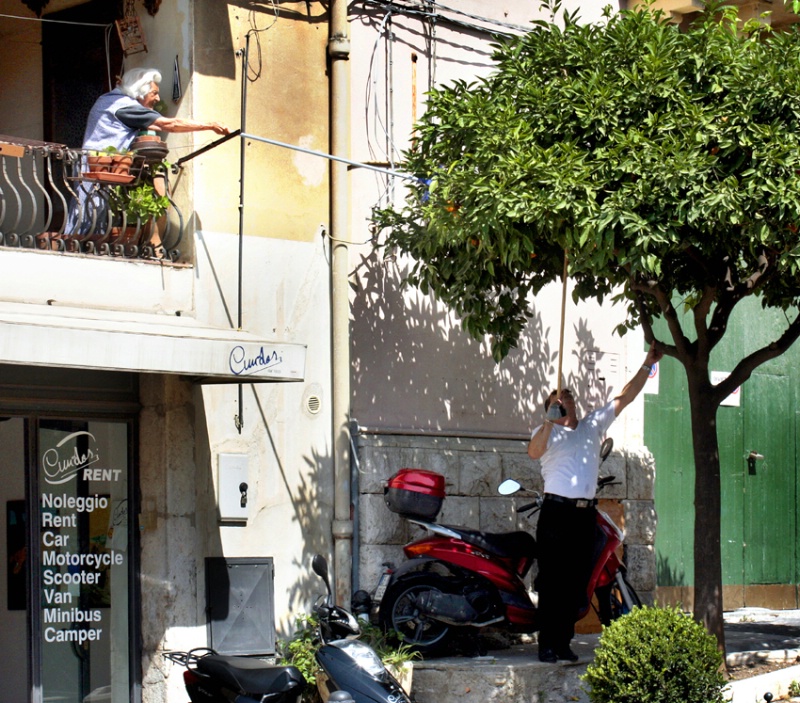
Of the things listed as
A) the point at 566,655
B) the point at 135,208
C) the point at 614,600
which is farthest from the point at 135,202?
the point at 614,600

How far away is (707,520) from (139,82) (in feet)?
16.8

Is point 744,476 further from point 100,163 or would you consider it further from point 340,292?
point 100,163

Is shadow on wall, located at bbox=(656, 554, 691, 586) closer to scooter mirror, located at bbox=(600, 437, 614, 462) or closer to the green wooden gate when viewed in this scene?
the green wooden gate

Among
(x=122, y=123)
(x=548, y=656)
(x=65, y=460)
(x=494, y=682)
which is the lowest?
(x=494, y=682)

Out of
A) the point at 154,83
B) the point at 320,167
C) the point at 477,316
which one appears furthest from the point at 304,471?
the point at 154,83

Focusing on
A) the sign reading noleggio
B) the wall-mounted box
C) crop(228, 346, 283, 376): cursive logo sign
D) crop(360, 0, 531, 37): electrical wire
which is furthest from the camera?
crop(360, 0, 531, 37): electrical wire

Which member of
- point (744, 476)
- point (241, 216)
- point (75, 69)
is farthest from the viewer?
point (744, 476)

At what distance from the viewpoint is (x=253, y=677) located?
7.07 meters

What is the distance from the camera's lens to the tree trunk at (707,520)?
938 centimetres

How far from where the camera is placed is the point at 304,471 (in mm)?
9852

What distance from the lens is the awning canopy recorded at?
742cm

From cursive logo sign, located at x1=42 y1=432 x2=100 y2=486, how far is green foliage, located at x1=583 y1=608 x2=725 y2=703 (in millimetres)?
3725

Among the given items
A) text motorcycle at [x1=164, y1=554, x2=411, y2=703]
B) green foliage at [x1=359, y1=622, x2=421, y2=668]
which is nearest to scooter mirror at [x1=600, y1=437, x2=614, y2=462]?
green foliage at [x1=359, y1=622, x2=421, y2=668]

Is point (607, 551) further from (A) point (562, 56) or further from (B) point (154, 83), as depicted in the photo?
(B) point (154, 83)
